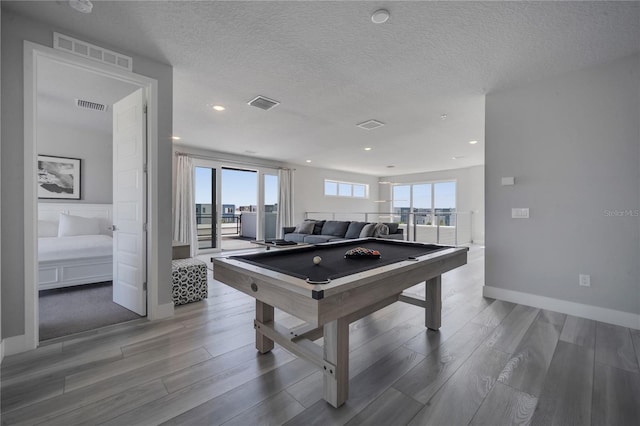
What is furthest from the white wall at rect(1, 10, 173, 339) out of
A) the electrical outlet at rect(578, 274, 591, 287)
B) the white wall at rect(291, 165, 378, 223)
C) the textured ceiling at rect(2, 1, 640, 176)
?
the white wall at rect(291, 165, 378, 223)

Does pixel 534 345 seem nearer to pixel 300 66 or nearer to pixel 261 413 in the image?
pixel 261 413

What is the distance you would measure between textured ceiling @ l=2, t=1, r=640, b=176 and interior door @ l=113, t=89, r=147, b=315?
2.08 feet

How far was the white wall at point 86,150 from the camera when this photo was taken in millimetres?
4652

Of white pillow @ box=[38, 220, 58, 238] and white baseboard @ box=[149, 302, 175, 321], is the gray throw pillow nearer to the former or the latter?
white baseboard @ box=[149, 302, 175, 321]

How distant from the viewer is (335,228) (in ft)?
21.4

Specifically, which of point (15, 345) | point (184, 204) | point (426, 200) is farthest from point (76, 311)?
point (426, 200)

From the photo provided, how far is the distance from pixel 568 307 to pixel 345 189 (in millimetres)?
7621

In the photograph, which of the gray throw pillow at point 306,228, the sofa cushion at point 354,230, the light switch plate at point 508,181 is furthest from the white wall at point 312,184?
the light switch plate at point 508,181

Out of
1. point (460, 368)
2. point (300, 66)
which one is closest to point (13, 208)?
point (300, 66)

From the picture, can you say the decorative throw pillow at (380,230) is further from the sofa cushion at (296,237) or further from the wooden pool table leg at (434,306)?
the wooden pool table leg at (434,306)

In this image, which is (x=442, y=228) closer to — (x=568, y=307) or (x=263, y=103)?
(x=568, y=307)

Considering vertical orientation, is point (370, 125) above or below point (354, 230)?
above

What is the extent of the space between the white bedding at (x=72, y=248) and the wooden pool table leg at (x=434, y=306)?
4.13 meters

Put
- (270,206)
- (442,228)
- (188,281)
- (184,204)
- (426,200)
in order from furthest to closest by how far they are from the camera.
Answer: (426,200) < (442,228) < (270,206) < (184,204) < (188,281)
